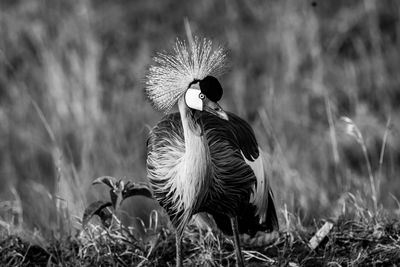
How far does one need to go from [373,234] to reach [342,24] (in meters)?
4.80

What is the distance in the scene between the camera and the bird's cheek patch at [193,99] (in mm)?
3266

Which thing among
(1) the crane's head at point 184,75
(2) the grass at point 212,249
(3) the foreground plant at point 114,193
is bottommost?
(2) the grass at point 212,249

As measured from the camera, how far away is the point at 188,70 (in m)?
3.40

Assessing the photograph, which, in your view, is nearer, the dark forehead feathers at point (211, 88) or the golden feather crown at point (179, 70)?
the dark forehead feathers at point (211, 88)

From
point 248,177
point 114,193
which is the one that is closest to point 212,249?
point 248,177

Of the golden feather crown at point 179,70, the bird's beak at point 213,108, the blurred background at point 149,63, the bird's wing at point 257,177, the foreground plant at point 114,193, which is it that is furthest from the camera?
the blurred background at point 149,63

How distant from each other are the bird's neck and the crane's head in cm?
6

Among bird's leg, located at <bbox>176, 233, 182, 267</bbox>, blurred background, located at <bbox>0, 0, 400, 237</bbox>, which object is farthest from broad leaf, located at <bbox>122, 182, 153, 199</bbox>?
blurred background, located at <bbox>0, 0, 400, 237</bbox>

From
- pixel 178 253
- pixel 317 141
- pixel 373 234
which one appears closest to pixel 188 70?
pixel 178 253

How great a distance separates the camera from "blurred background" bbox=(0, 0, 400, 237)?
6.78 meters

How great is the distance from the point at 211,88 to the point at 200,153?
255 millimetres

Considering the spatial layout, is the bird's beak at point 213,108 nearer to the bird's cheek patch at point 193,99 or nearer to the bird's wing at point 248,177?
the bird's cheek patch at point 193,99

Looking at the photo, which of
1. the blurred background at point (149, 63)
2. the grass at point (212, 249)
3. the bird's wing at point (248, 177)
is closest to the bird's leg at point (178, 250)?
the grass at point (212, 249)

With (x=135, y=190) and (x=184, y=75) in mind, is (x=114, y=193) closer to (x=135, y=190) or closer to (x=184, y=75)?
(x=135, y=190)
